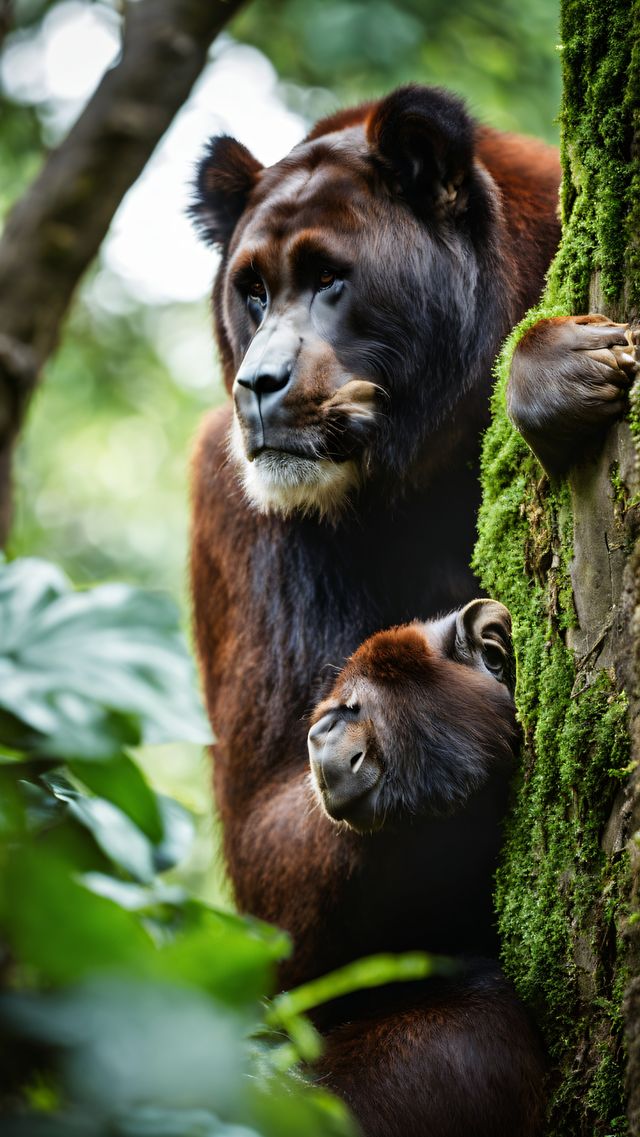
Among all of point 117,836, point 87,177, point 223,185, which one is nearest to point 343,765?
point 117,836

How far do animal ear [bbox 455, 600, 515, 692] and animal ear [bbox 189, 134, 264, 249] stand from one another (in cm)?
173

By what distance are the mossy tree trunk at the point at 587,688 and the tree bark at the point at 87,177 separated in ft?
9.13

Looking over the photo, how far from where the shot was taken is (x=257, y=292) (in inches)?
128

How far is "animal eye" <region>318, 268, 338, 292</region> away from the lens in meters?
3.02

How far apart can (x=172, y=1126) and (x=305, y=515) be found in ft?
7.70

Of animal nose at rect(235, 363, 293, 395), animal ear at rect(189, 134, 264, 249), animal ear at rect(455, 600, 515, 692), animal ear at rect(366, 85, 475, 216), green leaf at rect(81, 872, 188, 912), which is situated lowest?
green leaf at rect(81, 872, 188, 912)

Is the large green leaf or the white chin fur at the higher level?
the white chin fur

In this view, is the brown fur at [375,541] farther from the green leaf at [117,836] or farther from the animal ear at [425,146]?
the green leaf at [117,836]

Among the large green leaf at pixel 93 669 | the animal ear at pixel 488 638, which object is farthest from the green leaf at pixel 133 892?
the animal ear at pixel 488 638

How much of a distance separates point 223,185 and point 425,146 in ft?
2.42

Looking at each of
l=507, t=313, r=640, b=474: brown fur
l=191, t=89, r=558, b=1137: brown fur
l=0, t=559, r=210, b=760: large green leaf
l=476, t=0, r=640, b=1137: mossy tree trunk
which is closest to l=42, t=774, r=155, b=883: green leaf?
l=0, t=559, r=210, b=760: large green leaf

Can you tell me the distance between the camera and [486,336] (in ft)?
9.88

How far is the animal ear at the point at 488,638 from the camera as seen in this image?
237 centimetres

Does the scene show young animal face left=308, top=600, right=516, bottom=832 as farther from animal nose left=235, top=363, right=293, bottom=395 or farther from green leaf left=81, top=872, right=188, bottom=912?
green leaf left=81, top=872, right=188, bottom=912
